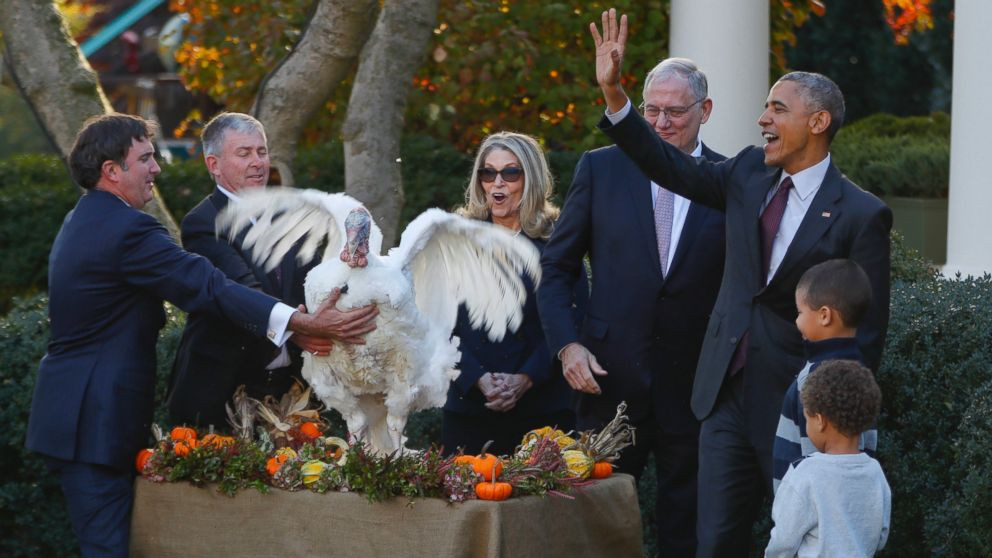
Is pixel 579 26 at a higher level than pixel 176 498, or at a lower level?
higher

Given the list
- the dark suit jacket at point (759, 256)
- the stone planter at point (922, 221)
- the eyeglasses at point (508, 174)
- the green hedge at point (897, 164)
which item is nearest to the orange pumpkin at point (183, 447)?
the eyeglasses at point (508, 174)

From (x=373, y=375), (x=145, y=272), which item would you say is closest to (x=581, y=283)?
(x=373, y=375)

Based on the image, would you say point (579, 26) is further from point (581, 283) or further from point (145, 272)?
point (145, 272)

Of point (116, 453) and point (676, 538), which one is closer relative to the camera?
point (116, 453)

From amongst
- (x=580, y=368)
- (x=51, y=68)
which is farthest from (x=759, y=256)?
(x=51, y=68)

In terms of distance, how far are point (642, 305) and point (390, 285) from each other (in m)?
1.13

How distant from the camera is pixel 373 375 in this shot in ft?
14.9

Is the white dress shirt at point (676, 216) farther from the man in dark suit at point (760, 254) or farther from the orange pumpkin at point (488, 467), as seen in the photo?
the orange pumpkin at point (488, 467)

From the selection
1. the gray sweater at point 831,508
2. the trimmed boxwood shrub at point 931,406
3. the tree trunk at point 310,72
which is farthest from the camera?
the tree trunk at point 310,72

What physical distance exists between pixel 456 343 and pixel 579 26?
6148 millimetres

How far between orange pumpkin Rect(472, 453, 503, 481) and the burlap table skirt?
0.32 ft

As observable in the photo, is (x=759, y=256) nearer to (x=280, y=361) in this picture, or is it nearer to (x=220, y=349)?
(x=280, y=361)

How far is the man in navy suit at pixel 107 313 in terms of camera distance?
15.5 ft

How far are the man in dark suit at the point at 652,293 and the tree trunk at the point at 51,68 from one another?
9.61ft
